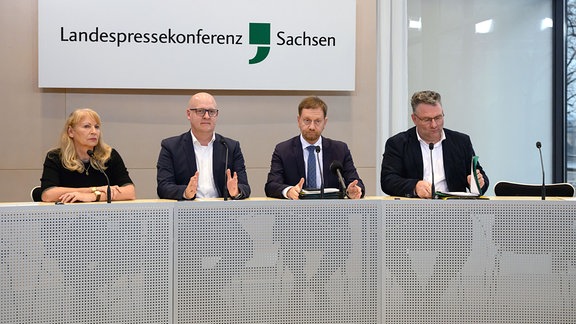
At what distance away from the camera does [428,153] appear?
400 centimetres

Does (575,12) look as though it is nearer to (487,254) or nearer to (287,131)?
(287,131)

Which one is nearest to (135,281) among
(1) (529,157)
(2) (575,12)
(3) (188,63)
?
(3) (188,63)

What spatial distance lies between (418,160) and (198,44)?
1.96 m

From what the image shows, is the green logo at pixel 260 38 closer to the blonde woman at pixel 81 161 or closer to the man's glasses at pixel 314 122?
the man's glasses at pixel 314 122

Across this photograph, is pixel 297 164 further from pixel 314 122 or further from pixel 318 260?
pixel 318 260

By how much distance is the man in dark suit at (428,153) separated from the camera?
3904 mm

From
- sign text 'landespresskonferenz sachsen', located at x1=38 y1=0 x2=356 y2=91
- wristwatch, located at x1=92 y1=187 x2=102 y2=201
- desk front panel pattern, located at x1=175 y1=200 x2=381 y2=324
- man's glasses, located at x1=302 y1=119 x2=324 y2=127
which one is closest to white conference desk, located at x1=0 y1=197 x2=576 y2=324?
desk front panel pattern, located at x1=175 y1=200 x2=381 y2=324

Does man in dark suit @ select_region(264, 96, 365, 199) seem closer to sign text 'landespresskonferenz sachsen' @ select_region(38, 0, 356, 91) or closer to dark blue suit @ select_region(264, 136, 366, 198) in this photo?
dark blue suit @ select_region(264, 136, 366, 198)

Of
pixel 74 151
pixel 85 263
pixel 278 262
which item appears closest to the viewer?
pixel 85 263

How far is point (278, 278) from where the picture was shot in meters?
3.20

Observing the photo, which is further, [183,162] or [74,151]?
[183,162]

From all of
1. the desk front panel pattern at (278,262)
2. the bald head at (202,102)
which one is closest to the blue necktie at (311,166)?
the bald head at (202,102)

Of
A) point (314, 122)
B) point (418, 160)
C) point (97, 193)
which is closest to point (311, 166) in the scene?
point (314, 122)

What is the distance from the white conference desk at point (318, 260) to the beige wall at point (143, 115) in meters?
2.01
